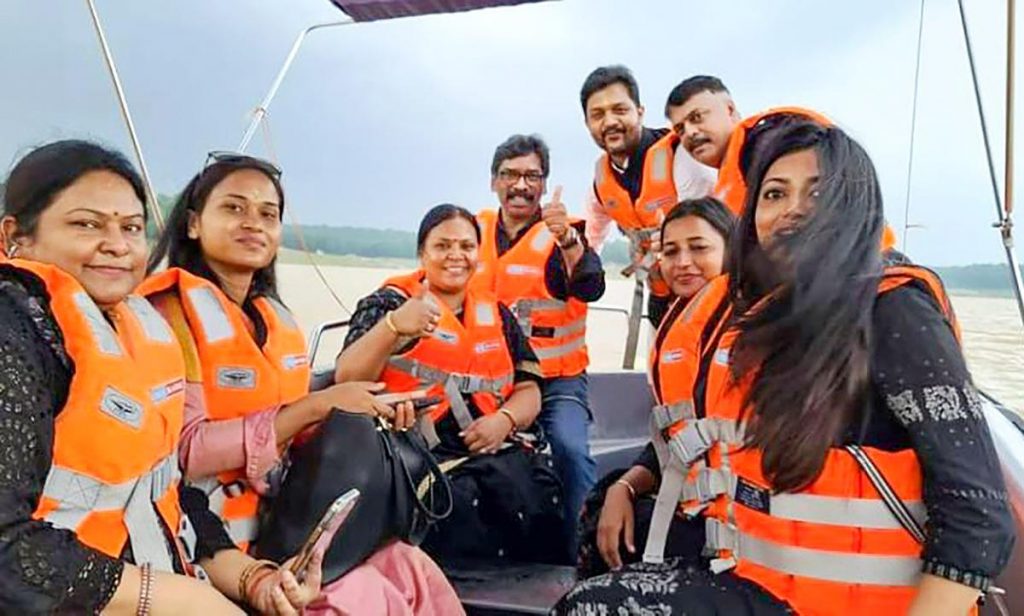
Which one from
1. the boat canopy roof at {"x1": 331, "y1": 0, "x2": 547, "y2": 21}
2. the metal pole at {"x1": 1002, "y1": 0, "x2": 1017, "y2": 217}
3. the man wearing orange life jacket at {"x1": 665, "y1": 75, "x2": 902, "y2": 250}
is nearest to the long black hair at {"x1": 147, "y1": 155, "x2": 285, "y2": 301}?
the man wearing orange life jacket at {"x1": 665, "y1": 75, "x2": 902, "y2": 250}

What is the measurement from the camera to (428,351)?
229cm

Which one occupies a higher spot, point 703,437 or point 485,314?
point 485,314

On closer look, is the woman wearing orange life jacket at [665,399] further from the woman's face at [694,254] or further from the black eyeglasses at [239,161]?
the black eyeglasses at [239,161]

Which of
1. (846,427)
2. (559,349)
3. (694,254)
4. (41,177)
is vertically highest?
(41,177)

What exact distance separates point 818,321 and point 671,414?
69 centimetres

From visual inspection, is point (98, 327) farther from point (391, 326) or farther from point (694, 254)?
point (694, 254)

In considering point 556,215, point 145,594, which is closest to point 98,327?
point 145,594

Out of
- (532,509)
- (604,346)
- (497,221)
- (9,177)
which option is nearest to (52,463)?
(9,177)

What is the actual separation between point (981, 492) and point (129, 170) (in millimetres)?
1254

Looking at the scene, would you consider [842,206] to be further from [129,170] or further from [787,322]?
[129,170]

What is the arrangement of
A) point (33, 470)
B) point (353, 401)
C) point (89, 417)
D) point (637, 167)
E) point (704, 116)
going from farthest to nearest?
point (637, 167) < point (704, 116) < point (353, 401) < point (89, 417) < point (33, 470)

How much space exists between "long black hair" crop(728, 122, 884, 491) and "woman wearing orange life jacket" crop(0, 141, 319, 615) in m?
0.75

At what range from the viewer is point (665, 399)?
5.99ft

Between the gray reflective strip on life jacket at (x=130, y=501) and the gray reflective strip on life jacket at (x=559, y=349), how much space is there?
5.50 feet
